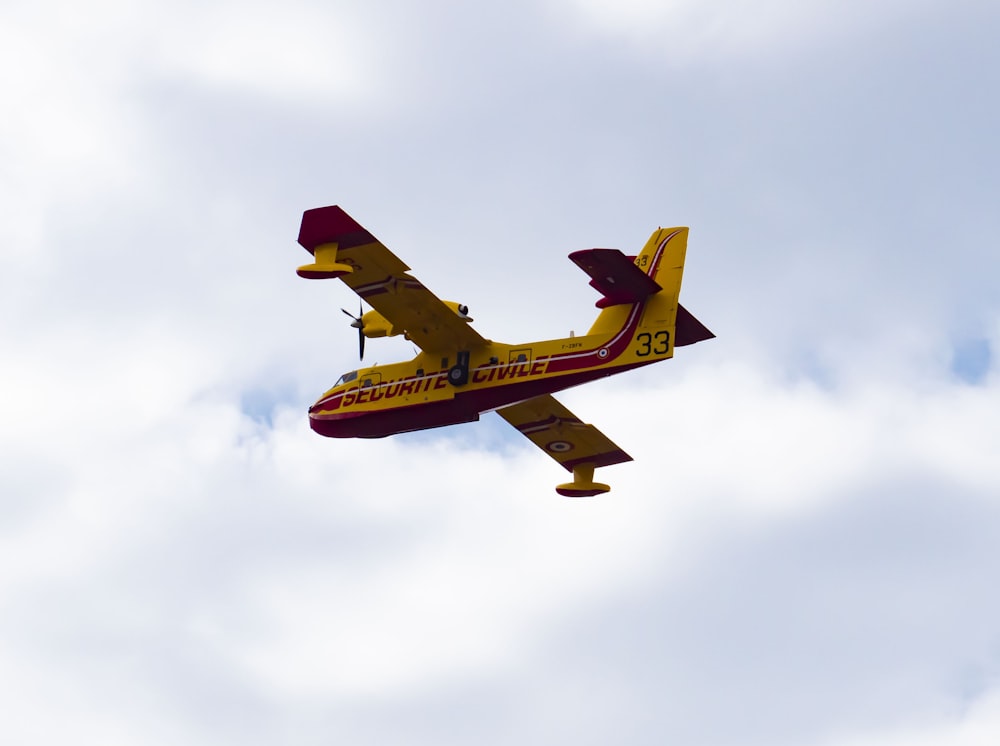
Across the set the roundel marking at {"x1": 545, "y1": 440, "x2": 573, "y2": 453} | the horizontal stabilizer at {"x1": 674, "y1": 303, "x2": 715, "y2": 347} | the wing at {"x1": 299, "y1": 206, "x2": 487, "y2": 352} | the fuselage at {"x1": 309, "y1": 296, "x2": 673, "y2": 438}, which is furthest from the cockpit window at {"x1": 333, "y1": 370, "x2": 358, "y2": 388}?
the horizontal stabilizer at {"x1": 674, "y1": 303, "x2": 715, "y2": 347}

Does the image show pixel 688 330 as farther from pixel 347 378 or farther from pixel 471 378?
pixel 347 378

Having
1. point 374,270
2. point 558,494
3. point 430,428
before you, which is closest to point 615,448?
point 558,494

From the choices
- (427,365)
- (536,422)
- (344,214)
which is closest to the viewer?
(344,214)

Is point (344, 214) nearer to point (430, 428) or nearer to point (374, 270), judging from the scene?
point (374, 270)

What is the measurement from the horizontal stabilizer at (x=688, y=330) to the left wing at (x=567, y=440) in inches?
260

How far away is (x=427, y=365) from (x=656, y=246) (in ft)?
26.8

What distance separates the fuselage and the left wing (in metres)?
4.38

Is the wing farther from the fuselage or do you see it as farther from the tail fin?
the tail fin

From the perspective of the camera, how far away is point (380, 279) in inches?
2259

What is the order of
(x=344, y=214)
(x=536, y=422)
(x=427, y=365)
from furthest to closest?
(x=536, y=422) → (x=427, y=365) → (x=344, y=214)

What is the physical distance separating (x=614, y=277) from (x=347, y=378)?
1054 cm

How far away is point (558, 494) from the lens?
6669 centimetres

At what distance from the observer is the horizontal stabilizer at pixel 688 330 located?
5741 cm

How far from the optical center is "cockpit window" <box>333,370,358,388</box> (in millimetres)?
61509
